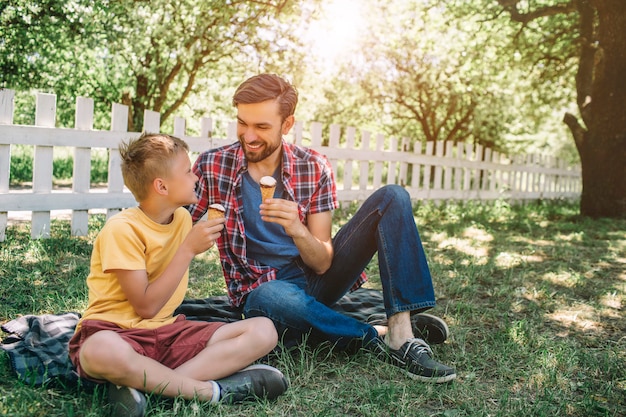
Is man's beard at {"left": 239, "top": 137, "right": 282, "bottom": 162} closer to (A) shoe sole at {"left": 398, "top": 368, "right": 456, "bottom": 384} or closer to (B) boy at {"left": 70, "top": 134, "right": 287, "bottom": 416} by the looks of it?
(B) boy at {"left": 70, "top": 134, "right": 287, "bottom": 416}

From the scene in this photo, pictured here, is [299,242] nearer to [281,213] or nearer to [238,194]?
[281,213]

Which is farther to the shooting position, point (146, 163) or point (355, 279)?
point (355, 279)

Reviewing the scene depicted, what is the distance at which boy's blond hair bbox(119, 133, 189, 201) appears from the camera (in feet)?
7.79

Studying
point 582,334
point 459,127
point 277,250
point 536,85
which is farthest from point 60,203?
point 459,127

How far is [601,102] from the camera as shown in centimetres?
915

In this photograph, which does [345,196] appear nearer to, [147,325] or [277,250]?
[277,250]

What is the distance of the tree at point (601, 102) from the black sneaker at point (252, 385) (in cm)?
854

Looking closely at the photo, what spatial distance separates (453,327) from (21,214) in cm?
592

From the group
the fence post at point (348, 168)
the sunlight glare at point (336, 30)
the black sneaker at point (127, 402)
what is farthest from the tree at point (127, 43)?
the black sneaker at point (127, 402)

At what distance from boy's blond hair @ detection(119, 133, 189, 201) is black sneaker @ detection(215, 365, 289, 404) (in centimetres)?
84

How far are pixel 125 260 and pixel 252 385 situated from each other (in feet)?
2.35

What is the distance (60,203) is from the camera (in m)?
5.59

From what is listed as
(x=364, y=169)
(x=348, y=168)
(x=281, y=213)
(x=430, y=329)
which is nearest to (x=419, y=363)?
(x=430, y=329)

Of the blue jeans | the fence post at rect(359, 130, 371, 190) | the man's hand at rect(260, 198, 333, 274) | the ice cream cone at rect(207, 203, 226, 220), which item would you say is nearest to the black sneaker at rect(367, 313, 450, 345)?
the blue jeans
